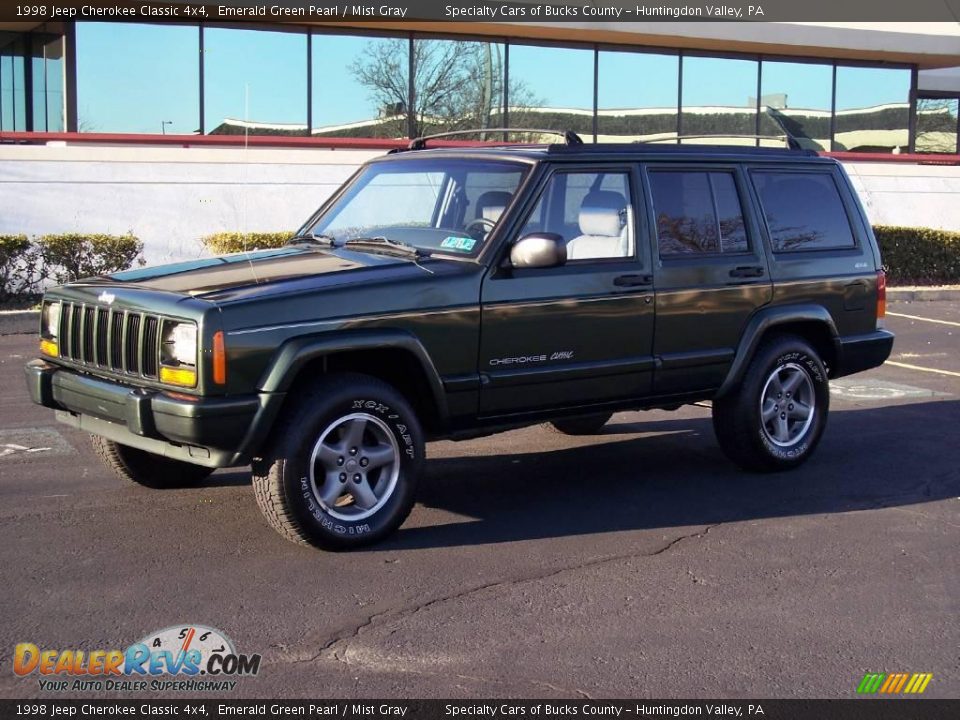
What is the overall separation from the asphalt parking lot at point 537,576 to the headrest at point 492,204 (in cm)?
162

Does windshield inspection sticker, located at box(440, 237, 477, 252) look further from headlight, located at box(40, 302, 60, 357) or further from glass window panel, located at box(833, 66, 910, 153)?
glass window panel, located at box(833, 66, 910, 153)

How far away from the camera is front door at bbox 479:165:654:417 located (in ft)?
20.2

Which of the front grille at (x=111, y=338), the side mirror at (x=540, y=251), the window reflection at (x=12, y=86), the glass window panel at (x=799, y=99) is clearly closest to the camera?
the front grille at (x=111, y=338)

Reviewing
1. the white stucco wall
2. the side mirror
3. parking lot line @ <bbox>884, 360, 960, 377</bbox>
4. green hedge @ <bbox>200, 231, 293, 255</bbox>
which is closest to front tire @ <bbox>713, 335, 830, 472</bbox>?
the side mirror

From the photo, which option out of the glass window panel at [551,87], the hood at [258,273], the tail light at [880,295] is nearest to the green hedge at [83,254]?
the hood at [258,273]

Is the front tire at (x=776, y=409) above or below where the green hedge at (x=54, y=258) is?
below

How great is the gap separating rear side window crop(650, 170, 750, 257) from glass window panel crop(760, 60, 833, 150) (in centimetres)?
1670

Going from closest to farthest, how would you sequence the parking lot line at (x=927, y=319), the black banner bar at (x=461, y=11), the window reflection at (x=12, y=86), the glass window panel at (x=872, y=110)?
the parking lot line at (x=927, y=319) → the black banner bar at (x=461, y=11) → the window reflection at (x=12, y=86) → the glass window panel at (x=872, y=110)

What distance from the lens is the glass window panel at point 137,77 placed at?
18688 mm

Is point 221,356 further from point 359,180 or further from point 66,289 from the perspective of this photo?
point 359,180

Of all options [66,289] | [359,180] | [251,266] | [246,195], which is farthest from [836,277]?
[246,195]

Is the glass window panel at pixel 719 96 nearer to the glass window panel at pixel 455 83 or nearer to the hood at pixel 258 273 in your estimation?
the glass window panel at pixel 455 83

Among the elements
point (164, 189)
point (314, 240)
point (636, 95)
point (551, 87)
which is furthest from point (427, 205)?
point (636, 95)

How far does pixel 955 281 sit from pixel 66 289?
55.5 feet
